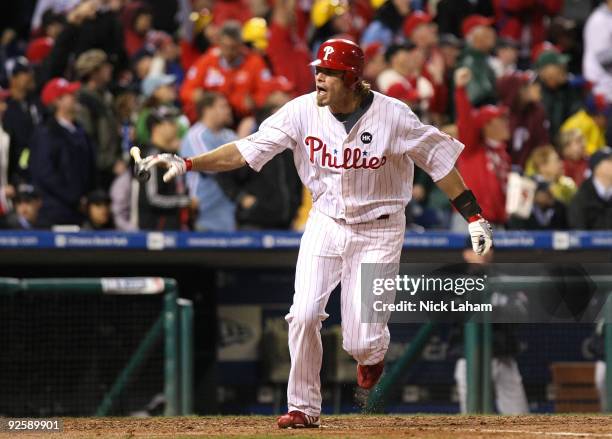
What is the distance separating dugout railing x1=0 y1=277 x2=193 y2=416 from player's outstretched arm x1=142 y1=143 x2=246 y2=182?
2.85m

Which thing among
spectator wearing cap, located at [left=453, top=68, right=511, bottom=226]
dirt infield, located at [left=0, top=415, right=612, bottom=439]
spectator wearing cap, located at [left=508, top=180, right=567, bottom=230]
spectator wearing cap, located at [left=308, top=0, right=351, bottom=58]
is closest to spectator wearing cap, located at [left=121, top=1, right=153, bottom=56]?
spectator wearing cap, located at [left=308, top=0, right=351, bottom=58]

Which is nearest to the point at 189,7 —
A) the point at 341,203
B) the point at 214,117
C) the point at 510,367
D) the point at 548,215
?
the point at 214,117

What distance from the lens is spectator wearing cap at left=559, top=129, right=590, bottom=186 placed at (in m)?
12.5

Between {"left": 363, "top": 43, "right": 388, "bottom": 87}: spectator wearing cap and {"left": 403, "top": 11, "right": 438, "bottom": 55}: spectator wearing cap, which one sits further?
{"left": 403, "top": 11, "right": 438, "bottom": 55}: spectator wearing cap

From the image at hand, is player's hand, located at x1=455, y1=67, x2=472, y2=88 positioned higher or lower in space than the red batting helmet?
higher

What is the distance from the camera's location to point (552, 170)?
38.7 ft

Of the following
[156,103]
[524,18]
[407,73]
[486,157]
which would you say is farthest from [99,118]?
[524,18]

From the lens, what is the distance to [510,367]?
33.2ft

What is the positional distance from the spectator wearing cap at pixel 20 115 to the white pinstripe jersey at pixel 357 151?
4.94 metres

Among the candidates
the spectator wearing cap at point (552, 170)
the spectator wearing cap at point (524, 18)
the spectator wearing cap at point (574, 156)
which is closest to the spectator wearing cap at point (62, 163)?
the spectator wearing cap at point (552, 170)

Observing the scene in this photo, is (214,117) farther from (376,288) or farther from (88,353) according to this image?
(376,288)

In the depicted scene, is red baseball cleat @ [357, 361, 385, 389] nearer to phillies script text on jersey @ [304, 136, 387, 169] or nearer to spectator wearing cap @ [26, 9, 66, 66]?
phillies script text on jersey @ [304, 136, 387, 169]

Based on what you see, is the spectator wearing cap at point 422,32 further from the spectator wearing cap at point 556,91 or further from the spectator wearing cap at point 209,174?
the spectator wearing cap at point 209,174

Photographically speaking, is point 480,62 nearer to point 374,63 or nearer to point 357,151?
point 374,63
